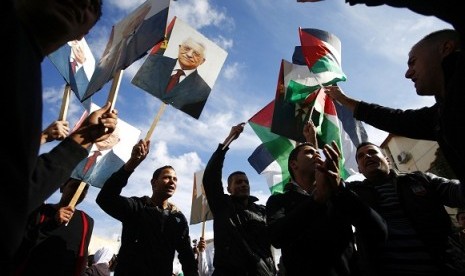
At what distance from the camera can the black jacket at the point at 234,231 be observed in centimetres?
297

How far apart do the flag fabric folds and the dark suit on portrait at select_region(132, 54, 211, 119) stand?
3.13 metres

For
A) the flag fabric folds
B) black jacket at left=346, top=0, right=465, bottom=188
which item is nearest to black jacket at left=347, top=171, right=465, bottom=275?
black jacket at left=346, top=0, right=465, bottom=188

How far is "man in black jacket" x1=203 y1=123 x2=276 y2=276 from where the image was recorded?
2.97 m

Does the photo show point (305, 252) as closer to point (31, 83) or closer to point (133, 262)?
point (133, 262)

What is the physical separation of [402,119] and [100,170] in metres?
4.16

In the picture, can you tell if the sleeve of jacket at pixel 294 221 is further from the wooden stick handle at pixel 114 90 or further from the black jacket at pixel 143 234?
the wooden stick handle at pixel 114 90

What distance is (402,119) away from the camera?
7.52ft

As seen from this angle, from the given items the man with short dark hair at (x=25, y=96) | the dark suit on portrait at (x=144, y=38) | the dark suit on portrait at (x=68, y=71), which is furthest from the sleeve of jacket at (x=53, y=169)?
the dark suit on portrait at (x=68, y=71)

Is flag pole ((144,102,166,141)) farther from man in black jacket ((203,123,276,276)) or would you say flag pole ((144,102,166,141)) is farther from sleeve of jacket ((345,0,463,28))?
sleeve of jacket ((345,0,463,28))

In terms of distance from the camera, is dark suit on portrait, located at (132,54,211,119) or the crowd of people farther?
dark suit on portrait, located at (132,54,211,119)

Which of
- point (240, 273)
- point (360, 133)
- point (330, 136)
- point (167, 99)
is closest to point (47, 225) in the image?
point (240, 273)

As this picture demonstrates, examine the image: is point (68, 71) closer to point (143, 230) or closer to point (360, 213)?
point (143, 230)

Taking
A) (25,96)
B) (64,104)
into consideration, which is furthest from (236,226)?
(25,96)

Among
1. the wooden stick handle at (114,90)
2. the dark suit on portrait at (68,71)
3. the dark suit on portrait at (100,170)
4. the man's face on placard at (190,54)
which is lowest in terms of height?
the wooden stick handle at (114,90)
